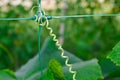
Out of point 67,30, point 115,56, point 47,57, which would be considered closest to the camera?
point 115,56

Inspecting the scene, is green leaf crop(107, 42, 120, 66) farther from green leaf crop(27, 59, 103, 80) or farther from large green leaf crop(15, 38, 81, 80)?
large green leaf crop(15, 38, 81, 80)

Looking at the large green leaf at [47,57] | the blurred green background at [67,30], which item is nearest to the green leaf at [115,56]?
the large green leaf at [47,57]

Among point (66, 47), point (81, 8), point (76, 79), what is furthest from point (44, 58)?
point (66, 47)

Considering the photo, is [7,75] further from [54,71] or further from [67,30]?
[67,30]

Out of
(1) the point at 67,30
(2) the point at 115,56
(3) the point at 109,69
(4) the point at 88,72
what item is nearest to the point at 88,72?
(4) the point at 88,72

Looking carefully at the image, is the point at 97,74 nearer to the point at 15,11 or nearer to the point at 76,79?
the point at 76,79

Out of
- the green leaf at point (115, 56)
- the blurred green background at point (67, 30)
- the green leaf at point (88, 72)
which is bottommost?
the blurred green background at point (67, 30)

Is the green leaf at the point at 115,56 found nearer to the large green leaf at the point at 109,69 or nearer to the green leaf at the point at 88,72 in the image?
the green leaf at the point at 88,72

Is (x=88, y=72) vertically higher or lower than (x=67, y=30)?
A: higher

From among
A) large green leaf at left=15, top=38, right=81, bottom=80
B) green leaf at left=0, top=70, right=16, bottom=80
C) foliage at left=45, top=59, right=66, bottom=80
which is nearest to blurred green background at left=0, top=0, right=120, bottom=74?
large green leaf at left=15, top=38, right=81, bottom=80
